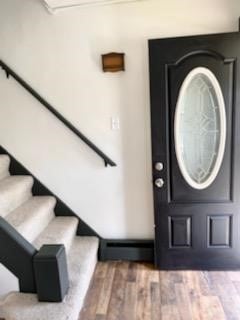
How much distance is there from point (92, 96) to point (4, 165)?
3.52 ft

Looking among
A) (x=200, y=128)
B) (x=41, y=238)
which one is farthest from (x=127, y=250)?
(x=200, y=128)

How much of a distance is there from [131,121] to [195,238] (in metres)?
1.21

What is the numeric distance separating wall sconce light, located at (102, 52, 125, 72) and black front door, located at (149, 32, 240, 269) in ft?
0.94

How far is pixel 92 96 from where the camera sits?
2.57m

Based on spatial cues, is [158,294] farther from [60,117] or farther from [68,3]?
[68,3]

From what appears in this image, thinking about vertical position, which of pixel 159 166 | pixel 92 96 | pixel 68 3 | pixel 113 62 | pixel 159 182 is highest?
pixel 68 3

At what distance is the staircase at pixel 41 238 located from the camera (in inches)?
62.4

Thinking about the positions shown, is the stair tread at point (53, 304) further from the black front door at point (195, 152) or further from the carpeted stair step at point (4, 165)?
the carpeted stair step at point (4, 165)

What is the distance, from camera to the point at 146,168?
2.61 metres

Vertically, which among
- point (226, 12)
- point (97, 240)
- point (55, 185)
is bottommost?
point (97, 240)

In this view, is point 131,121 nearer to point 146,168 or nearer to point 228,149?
point 146,168

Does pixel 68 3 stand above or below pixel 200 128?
above

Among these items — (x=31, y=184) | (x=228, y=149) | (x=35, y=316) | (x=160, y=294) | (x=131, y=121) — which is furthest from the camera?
(x=31, y=184)

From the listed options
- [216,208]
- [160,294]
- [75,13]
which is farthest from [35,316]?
[75,13]
